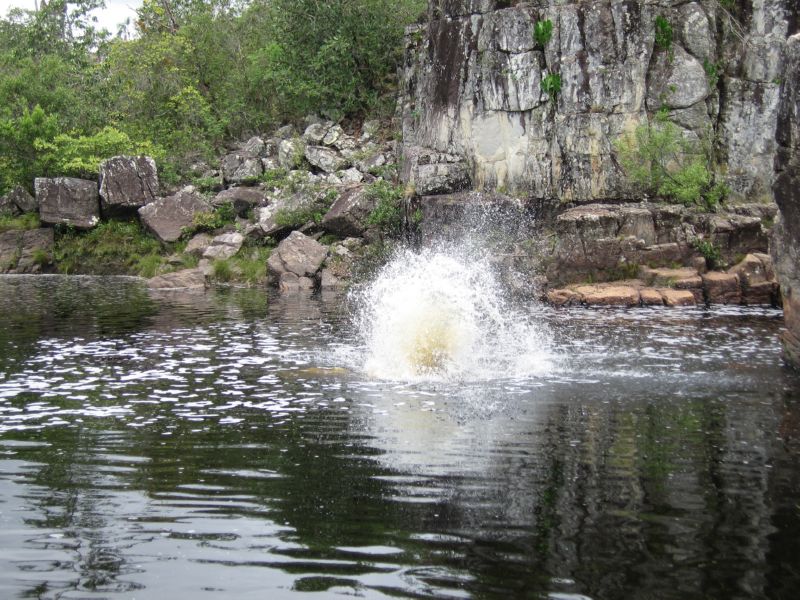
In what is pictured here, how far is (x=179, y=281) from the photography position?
1442 inches

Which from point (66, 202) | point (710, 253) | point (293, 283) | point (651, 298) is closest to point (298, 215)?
point (293, 283)

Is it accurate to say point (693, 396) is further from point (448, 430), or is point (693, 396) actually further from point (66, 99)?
point (66, 99)

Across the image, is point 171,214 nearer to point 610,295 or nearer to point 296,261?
point 296,261

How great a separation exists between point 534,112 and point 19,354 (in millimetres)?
24242

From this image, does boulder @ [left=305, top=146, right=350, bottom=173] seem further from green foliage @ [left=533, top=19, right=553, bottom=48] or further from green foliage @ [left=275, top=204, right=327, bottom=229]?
green foliage @ [left=533, top=19, right=553, bottom=48]

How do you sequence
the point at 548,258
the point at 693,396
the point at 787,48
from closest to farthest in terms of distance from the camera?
the point at 693,396 → the point at 787,48 → the point at 548,258

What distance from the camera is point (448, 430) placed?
1142 cm

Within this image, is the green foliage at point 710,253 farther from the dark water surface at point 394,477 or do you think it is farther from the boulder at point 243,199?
the boulder at point 243,199

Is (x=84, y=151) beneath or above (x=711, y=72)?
beneath

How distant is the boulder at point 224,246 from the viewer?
39.8 meters

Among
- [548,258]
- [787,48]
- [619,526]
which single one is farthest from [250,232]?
[619,526]

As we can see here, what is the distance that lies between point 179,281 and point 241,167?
11.1 m

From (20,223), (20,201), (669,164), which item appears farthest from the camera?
(20,201)

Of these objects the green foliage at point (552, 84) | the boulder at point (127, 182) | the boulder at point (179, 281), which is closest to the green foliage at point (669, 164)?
the green foliage at point (552, 84)
